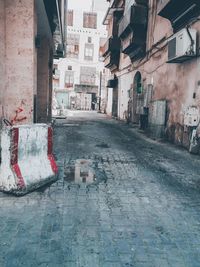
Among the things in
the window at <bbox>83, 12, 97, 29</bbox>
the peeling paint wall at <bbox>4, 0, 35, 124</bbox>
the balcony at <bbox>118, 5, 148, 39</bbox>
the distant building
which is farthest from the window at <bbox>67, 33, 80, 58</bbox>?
the peeling paint wall at <bbox>4, 0, 35, 124</bbox>

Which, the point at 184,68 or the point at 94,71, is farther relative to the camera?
the point at 94,71

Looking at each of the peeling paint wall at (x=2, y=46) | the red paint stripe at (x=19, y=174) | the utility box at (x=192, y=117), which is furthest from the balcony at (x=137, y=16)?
the red paint stripe at (x=19, y=174)

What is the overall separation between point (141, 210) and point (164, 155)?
4.51 m

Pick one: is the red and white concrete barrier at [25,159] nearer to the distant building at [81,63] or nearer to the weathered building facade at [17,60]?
the weathered building facade at [17,60]

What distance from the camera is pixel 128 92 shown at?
20.2 meters

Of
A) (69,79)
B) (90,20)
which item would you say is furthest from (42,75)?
(90,20)

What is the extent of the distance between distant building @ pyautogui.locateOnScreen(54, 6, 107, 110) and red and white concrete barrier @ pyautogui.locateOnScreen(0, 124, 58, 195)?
38486 mm

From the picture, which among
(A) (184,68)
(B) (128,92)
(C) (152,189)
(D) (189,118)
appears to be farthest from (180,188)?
(B) (128,92)

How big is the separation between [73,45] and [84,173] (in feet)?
133

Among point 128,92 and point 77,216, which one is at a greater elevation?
point 128,92

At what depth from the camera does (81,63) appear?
44.8 metres

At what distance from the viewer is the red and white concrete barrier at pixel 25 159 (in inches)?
181

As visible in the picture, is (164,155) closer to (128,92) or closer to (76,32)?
(128,92)

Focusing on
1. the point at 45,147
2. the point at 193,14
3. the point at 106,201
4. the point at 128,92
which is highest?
the point at 193,14
